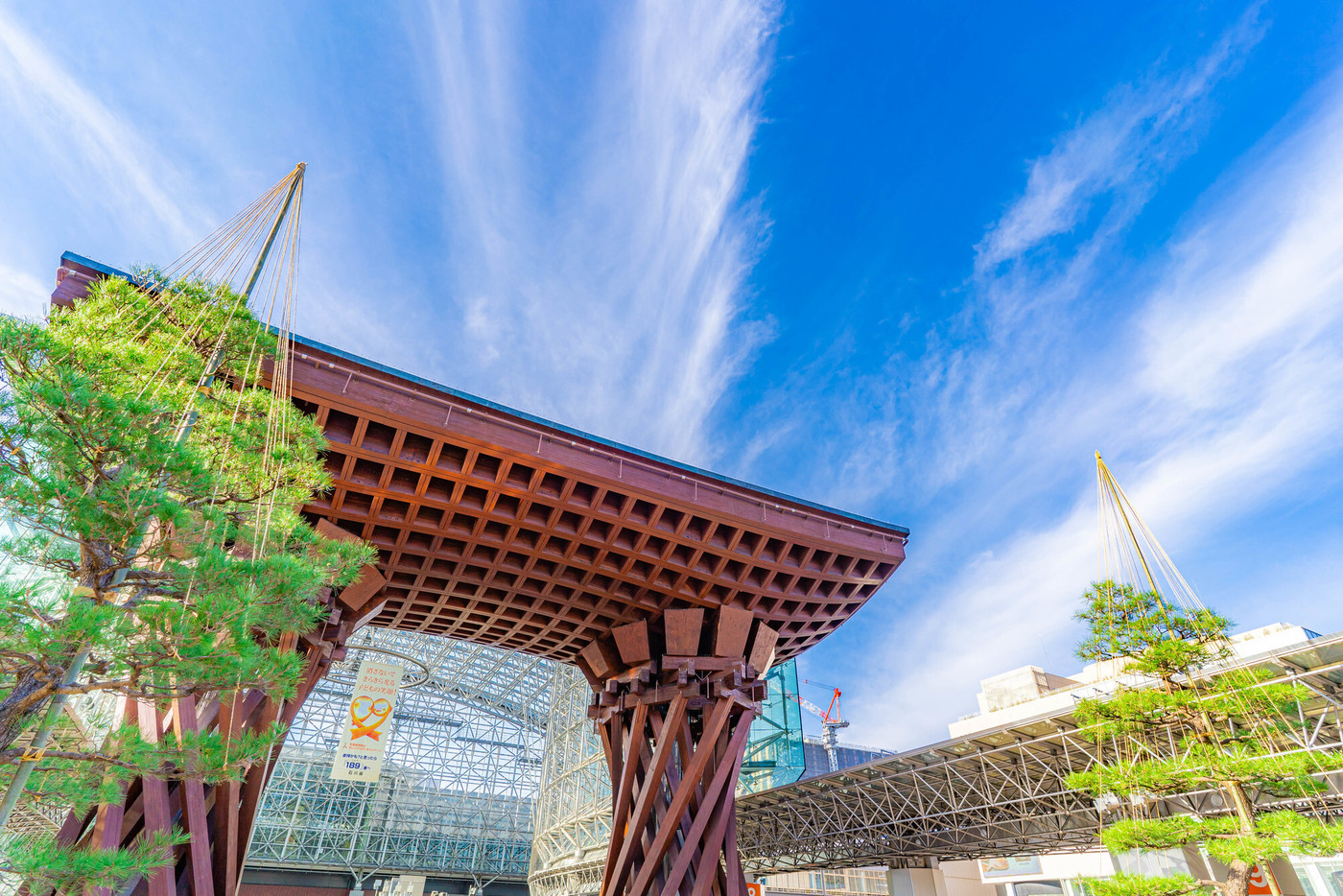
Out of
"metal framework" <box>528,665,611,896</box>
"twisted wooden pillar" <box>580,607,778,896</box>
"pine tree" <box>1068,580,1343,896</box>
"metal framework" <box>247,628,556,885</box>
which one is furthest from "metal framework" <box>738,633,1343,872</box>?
"metal framework" <box>247,628,556,885</box>

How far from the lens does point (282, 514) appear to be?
7.25 metres

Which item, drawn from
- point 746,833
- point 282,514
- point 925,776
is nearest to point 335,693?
point 746,833

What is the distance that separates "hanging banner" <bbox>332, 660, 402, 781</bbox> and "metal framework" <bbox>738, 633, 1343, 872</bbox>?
14413 mm

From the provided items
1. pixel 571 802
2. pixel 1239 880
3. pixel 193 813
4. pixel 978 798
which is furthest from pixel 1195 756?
pixel 571 802

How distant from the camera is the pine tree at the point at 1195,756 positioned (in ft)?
26.6

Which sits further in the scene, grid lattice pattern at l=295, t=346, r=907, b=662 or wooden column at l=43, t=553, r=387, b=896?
grid lattice pattern at l=295, t=346, r=907, b=662

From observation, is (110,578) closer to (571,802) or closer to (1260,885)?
(1260,885)

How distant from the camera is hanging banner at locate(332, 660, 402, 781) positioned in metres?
14.9

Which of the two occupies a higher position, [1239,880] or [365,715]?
[365,715]

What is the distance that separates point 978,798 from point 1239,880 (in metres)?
14.1

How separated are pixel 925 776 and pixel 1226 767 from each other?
13678mm

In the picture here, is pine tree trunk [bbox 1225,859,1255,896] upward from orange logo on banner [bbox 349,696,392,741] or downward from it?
downward

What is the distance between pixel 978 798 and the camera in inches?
822

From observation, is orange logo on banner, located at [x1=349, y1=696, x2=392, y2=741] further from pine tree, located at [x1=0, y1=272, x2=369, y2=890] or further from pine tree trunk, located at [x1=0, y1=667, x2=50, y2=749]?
pine tree trunk, located at [x1=0, y1=667, x2=50, y2=749]
